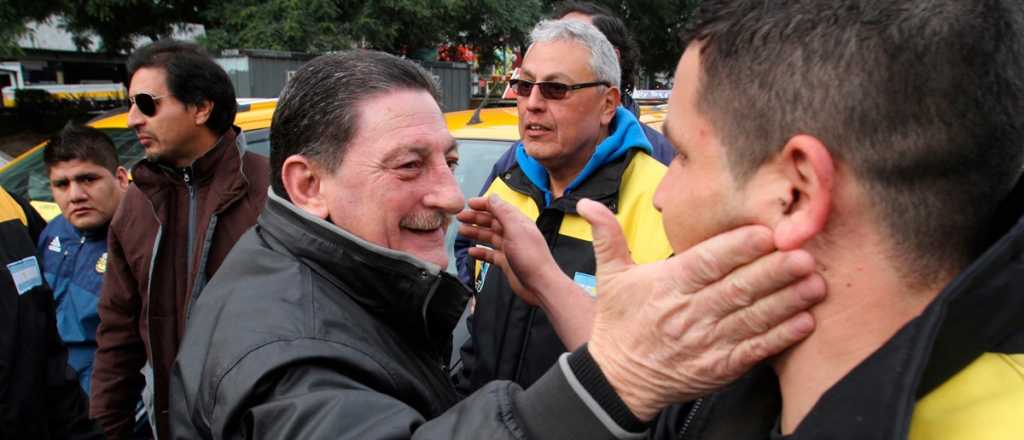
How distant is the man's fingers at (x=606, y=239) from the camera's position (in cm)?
123

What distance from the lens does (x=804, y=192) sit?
0.98m

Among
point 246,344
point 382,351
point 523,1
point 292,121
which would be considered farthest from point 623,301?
point 523,1

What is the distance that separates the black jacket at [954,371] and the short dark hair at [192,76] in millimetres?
2895

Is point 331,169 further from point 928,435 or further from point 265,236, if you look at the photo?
point 928,435

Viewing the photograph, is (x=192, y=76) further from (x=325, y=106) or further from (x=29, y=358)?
(x=325, y=106)

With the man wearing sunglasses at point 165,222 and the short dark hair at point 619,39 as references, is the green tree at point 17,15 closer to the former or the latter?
the man wearing sunglasses at point 165,222

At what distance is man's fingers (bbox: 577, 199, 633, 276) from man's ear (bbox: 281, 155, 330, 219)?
745 mm

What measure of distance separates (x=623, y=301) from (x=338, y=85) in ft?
3.07

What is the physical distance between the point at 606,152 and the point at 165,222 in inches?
71.0

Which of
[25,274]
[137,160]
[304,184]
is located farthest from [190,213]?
[137,160]

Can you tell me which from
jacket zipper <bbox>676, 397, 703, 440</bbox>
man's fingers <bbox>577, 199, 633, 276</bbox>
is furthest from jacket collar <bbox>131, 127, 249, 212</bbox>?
jacket zipper <bbox>676, 397, 703, 440</bbox>

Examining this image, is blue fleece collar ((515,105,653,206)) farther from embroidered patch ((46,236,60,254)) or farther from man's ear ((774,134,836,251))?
embroidered patch ((46,236,60,254))

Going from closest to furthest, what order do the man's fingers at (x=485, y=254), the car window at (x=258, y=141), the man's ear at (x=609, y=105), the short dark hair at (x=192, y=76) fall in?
the man's fingers at (x=485, y=254), the man's ear at (x=609, y=105), the short dark hair at (x=192, y=76), the car window at (x=258, y=141)

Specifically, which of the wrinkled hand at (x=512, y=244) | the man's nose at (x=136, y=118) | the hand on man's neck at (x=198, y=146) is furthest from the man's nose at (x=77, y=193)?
the wrinkled hand at (x=512, y=244)
